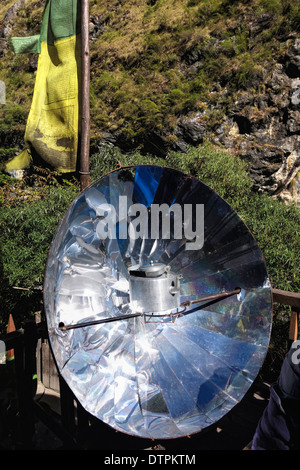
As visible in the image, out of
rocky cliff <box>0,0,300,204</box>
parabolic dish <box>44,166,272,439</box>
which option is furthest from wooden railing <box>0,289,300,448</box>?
rocky cliff <box>0,0,300,204</box>

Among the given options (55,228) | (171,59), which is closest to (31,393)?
(55,228)

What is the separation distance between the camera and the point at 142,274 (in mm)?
1733

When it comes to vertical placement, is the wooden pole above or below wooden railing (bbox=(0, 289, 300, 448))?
above

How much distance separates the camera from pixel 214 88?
7.67m

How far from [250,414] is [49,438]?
1.50 m

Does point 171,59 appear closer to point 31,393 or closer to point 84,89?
point 84,89

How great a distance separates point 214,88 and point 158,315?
732 centimetres

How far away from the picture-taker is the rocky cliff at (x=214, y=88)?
7.11 m

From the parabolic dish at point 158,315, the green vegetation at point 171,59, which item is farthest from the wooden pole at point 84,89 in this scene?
the green vegetation at point 171,59

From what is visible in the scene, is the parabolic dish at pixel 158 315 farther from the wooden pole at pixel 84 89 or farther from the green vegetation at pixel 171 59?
the green vegetation at pixel 171 59

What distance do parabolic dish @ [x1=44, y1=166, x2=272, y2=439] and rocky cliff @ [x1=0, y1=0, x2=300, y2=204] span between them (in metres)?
5.22

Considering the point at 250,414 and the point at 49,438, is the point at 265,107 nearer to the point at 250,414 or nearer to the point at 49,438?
the point at 250,414

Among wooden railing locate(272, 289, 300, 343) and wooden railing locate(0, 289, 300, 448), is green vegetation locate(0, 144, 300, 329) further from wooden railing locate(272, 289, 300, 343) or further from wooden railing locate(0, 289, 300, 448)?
wooden railing locate(272, 289, 300, 343)

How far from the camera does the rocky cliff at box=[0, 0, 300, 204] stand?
711 cm
